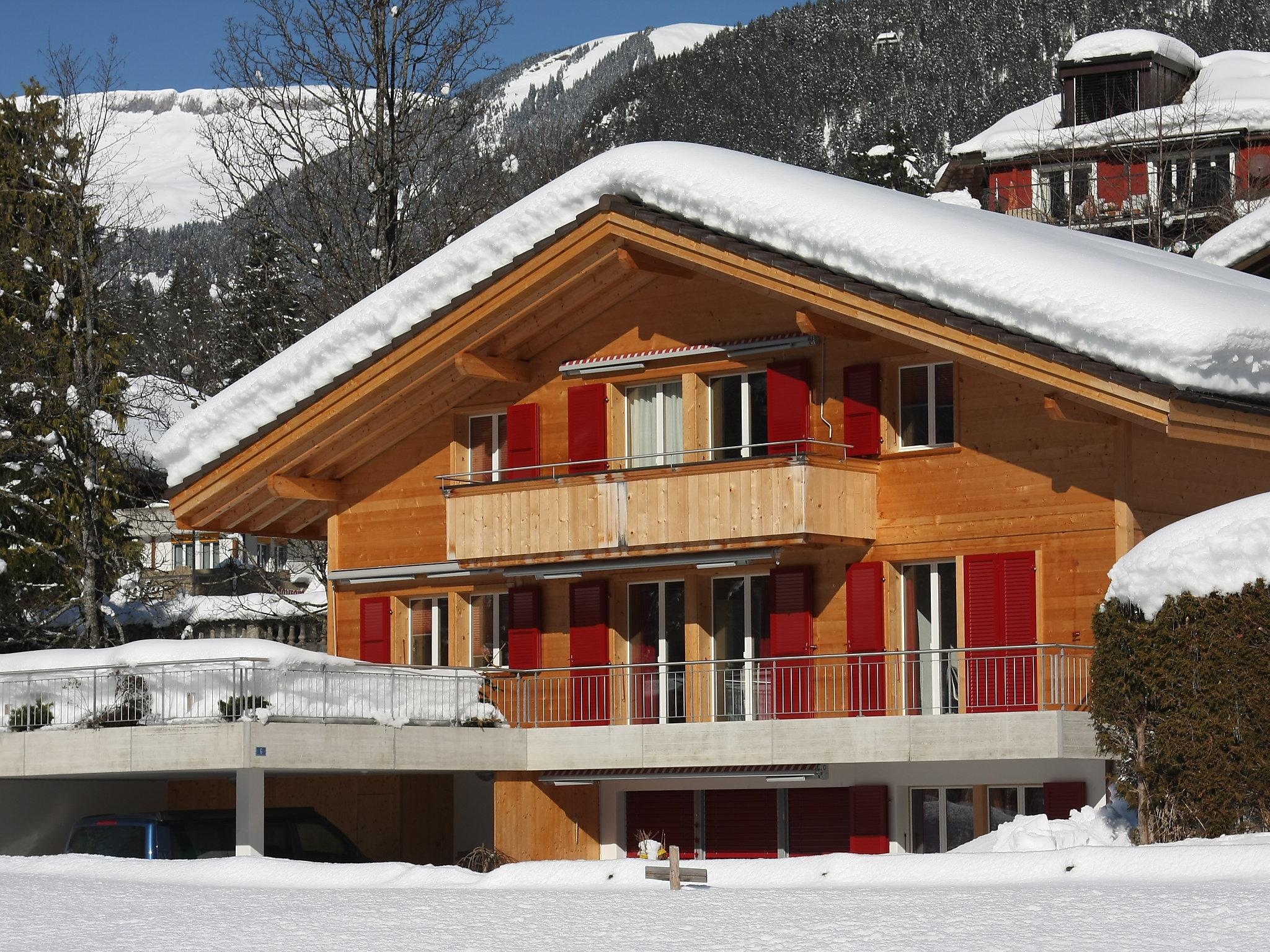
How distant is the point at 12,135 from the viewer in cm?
3809

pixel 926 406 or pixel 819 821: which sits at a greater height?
pixel 926 406

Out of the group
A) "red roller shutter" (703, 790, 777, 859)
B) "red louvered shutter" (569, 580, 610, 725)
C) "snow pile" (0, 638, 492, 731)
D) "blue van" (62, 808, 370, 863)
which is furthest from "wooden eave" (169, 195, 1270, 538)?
"red roller shutter" (703, 790, 777, 859)

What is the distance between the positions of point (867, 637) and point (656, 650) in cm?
321

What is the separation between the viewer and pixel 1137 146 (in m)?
51.5

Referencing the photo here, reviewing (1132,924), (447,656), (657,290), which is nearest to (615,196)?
(657,290)

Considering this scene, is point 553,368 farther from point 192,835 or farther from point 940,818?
point 940,818

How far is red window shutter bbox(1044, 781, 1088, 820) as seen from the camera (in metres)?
21.4

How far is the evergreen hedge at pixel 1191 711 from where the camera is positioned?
54.7 ft

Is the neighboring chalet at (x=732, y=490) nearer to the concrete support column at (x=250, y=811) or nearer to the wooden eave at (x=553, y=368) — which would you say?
the wooden eave at (x=553, y=368)

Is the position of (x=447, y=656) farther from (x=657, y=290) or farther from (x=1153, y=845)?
(x=1153, y=845)

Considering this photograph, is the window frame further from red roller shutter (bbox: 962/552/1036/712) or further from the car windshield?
the car windshield

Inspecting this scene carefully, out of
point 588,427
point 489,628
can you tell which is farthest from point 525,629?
point 588,427

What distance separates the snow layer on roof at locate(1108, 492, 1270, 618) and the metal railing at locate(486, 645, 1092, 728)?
2.94 m

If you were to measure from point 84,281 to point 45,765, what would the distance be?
1454 centimetres
